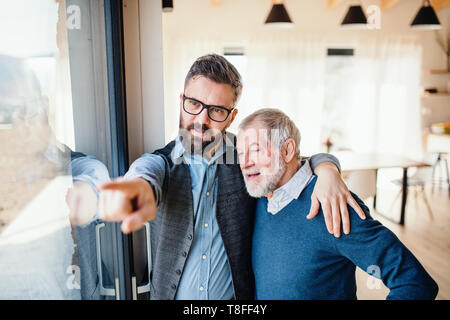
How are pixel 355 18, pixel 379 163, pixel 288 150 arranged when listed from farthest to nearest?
pixel 379 163
pixel 355 18
pixel 288 150

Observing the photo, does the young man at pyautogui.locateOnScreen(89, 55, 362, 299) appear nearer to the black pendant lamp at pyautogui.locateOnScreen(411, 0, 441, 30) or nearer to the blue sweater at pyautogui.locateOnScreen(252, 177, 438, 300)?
the blue sweater at pyautogui.locateOnScreen(252, 177, 438, 300)

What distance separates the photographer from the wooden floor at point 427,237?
1589 mm

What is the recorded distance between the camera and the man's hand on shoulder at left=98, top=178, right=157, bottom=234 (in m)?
0.38

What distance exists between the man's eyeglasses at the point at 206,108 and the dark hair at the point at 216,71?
0.14ft

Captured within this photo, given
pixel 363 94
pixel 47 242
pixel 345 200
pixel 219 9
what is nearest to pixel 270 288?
pixel 345 200

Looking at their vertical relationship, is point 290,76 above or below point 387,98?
above

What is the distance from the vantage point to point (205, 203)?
0.72 metres

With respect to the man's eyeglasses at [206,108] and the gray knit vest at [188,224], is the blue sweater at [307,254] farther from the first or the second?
the man's eyeglasses at [206,108]

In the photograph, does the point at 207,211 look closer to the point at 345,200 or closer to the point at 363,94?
the point at 345,200

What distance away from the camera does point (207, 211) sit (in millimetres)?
714

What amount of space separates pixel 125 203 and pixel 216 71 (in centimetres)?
37

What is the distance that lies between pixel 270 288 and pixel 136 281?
1.14 feet

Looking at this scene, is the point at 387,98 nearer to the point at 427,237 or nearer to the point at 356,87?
the point at 356,87

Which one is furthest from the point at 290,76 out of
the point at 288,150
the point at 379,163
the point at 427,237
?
the point at 288,150
